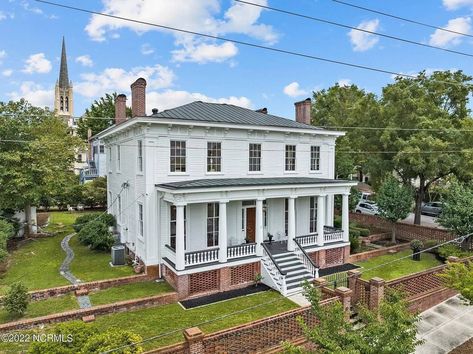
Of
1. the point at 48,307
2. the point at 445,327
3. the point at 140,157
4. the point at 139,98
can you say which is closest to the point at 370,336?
the point at 445,327

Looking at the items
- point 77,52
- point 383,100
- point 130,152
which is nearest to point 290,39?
point 130,152

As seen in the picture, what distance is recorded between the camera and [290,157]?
1938cm

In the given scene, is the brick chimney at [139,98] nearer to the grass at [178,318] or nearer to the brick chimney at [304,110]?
the grass at [178,318]

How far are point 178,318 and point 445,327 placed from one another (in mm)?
9853

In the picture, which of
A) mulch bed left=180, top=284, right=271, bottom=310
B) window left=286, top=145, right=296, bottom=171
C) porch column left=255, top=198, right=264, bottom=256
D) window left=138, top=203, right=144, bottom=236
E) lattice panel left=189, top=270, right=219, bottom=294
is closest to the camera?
mulch bed left=180, top=284, right=271, bottom=310

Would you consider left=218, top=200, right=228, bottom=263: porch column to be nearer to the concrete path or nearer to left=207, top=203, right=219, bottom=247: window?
left=207, top=203, right=219, bottom=247: window

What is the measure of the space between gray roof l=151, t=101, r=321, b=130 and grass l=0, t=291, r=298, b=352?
837cm

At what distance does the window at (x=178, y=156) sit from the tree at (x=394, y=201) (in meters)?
14.8

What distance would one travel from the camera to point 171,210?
52.3 ft

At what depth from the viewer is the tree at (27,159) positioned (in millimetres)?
20656

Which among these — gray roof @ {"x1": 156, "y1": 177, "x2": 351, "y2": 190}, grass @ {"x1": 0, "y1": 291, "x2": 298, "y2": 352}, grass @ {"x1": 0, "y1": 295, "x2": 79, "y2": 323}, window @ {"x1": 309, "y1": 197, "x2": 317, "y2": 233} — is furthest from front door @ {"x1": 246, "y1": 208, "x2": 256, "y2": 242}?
grass @ {"x1": 0, "y1": 295, "x2": 79, "y2": 323}

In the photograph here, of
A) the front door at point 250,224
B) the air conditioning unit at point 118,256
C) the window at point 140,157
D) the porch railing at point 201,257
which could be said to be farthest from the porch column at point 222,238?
the air conditioning unit at point 118,256

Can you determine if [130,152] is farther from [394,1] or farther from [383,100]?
[383,100]

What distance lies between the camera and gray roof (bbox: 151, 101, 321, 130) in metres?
16.2
